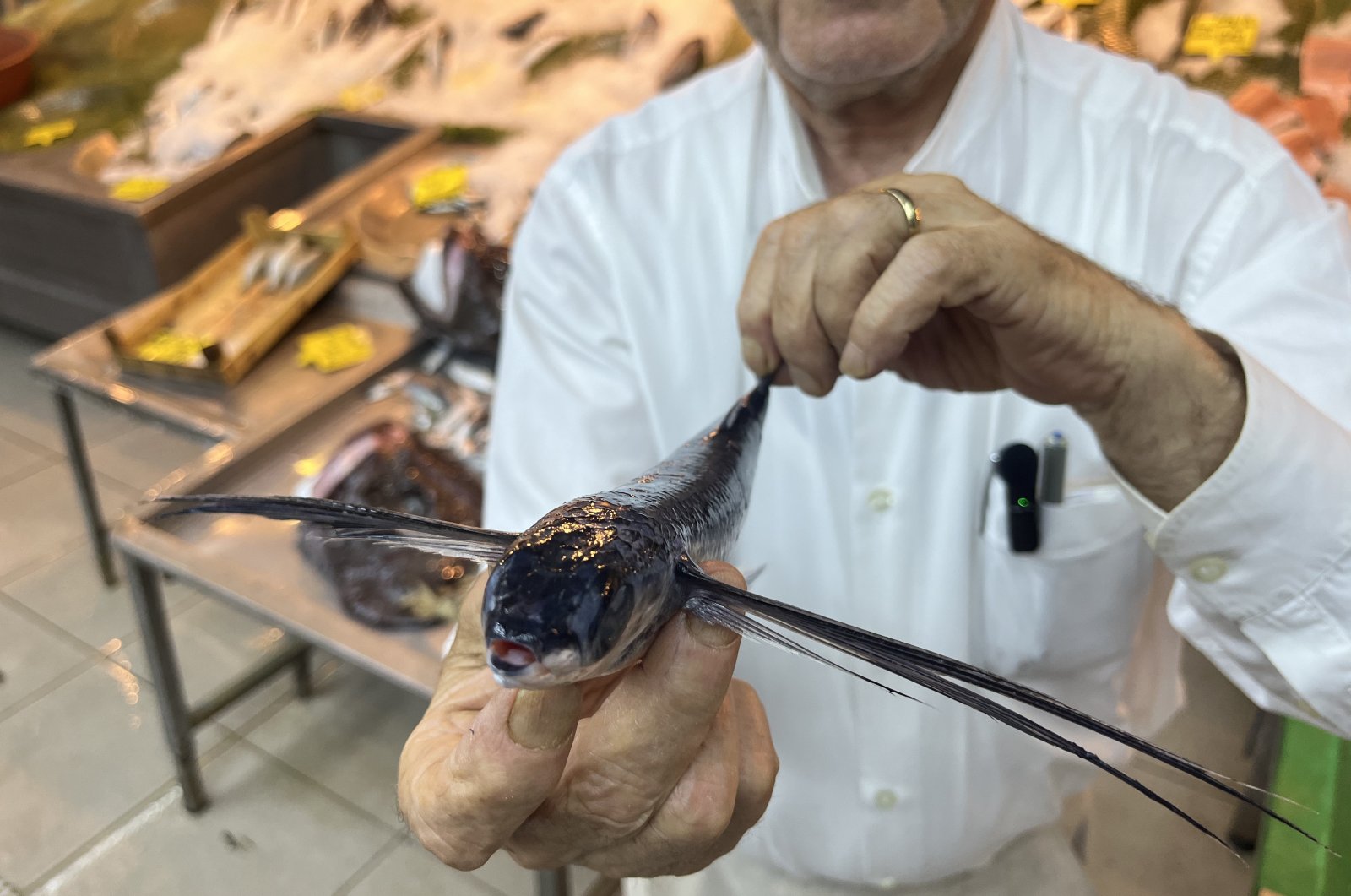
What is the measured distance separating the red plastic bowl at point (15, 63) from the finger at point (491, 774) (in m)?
4.48

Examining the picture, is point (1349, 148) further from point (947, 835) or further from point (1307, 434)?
point (947, 835)

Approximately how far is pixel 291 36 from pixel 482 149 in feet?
4.43

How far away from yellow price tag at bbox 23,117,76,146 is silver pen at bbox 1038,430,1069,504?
4.01 metres

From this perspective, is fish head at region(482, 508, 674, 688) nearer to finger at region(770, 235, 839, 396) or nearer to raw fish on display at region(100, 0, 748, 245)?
finger at region(770, 235, 839, 396)

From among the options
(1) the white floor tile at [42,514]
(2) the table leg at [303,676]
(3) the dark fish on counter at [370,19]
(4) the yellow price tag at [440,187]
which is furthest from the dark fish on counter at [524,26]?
(2) the table leg at [303,676]

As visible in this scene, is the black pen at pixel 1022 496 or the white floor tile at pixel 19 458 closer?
the black pen at pixel 1022 496

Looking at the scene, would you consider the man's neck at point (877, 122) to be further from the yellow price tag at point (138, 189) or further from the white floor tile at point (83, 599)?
the yellow price tag at point (138, 189)

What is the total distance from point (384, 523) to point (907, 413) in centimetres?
70

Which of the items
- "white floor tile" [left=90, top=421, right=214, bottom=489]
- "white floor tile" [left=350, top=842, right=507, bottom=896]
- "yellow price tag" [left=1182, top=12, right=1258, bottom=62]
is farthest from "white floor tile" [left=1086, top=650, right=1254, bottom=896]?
"white floor tile" [left=90, top=421, right=214, bottom=489]

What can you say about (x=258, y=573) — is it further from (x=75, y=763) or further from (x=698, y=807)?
(x=698, y=807)

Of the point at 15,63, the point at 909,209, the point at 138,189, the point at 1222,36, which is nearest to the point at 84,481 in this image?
the point at 138,189

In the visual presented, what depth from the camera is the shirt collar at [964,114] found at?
41.9 inches

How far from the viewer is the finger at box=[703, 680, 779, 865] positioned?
713mm

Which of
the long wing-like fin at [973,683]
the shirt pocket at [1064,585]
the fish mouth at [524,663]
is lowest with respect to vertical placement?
the shirt pocket at [1064,585]
